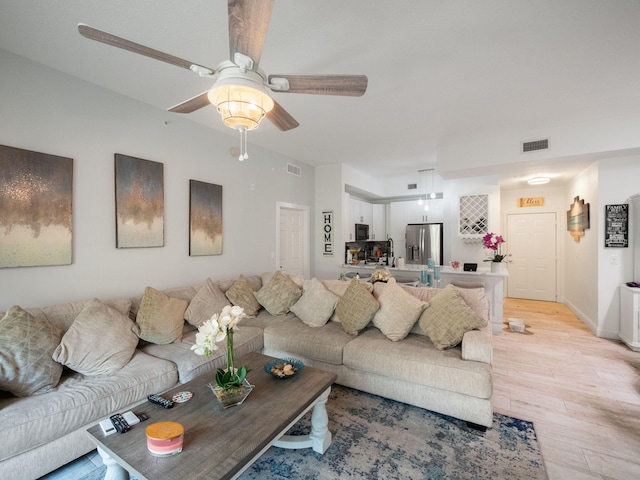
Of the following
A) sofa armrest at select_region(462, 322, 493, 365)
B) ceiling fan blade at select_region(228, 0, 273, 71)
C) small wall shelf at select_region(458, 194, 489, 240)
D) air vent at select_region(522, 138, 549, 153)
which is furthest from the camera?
small wall shelf at select_region(458, 194, 489, 240)

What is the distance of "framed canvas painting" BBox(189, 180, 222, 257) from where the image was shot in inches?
145

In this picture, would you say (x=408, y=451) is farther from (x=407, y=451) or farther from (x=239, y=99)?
(x=239, y=99)

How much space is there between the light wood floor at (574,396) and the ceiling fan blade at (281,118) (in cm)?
284

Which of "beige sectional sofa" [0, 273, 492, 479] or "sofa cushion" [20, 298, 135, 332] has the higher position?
"sofa cushion" [20, 298, 135, 332]

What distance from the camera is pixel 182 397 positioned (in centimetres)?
179

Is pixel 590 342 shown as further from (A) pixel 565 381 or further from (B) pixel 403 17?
(B) pixel 403 17

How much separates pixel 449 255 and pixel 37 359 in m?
6.51

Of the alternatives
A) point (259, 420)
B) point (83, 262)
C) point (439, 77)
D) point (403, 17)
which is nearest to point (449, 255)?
point (439, 77)

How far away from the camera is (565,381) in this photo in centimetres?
298

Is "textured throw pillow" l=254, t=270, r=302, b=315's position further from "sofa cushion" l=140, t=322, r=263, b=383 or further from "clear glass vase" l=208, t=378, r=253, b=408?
"clear glass vase" l=208, t=378, r=253, b=408

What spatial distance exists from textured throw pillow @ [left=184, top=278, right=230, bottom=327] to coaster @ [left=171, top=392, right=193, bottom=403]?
1.25 meters

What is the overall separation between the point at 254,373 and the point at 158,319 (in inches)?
46.6

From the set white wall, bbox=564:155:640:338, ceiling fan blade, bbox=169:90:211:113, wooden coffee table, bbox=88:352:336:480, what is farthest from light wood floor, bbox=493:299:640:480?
ceiling fan blade, bbox=169:90:211:113

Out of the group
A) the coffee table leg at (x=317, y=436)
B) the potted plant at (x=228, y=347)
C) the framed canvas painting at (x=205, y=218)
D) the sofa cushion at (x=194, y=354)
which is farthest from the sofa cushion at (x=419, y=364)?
the framed canvas painting at (x=205, y=218)
